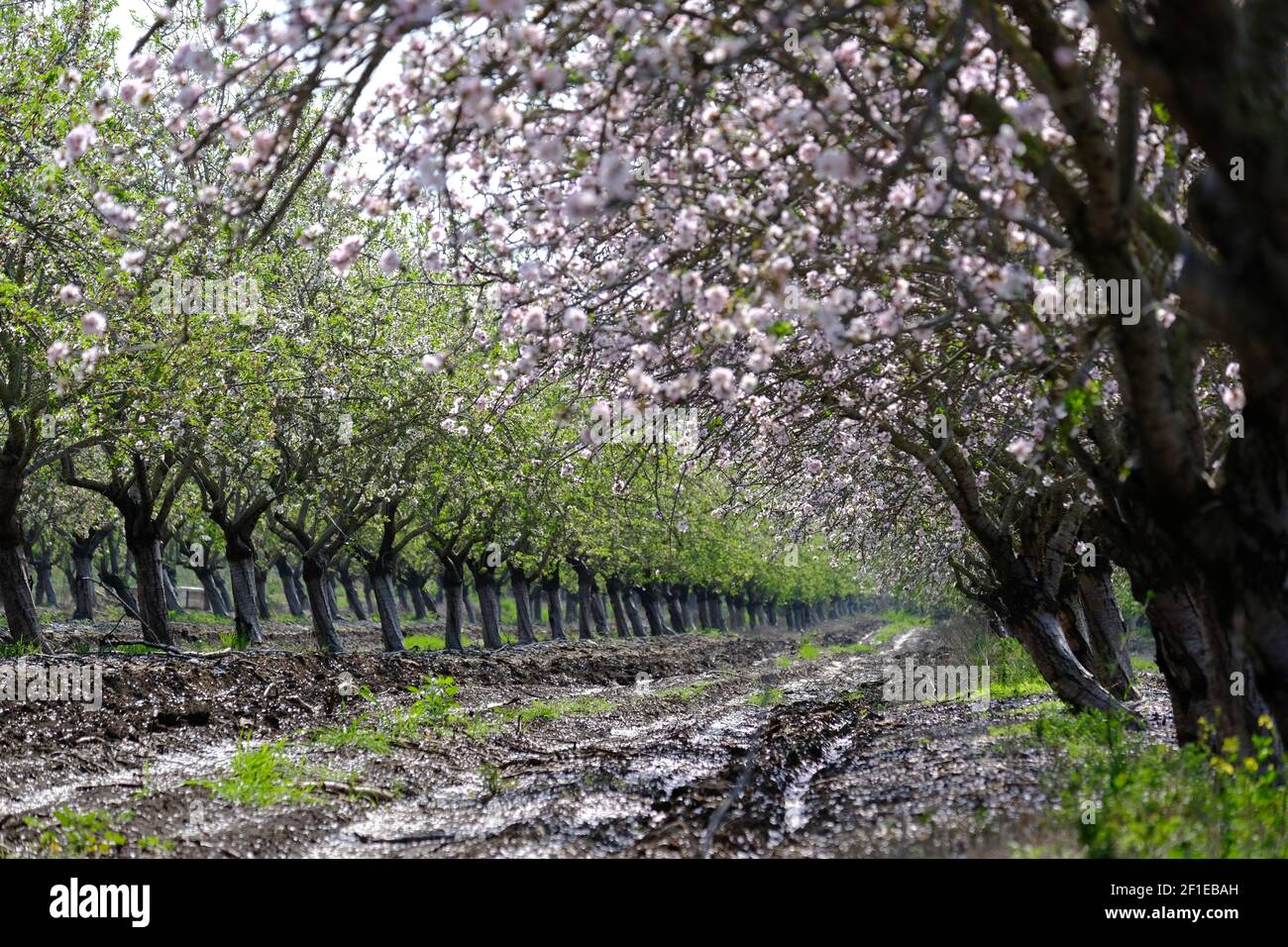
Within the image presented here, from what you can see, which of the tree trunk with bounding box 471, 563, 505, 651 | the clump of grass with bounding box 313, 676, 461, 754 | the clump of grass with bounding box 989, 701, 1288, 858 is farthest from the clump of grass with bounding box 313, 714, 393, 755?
the tree trunk with bounding box 471, 563, 505, 651

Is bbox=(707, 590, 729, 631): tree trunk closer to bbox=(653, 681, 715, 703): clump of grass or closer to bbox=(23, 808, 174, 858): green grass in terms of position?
bbox=(653, 681, 715, 703): clump of grass

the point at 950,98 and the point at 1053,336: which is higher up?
the point at 950,98

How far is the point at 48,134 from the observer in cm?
1542

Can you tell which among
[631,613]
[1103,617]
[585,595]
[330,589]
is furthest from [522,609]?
[1103,617]

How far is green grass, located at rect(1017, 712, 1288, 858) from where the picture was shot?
6.44 m

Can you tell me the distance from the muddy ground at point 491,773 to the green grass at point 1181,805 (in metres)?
0.41

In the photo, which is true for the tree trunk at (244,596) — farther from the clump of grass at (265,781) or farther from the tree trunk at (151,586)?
the clump of grass at (265,781)

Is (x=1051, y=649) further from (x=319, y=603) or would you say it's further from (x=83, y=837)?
(x=319, y=603)

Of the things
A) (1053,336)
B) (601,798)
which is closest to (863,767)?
(601,798)

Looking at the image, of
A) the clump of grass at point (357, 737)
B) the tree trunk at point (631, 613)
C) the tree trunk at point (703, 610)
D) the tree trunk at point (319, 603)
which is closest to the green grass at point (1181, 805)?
the clump of grass at point (357, 737)

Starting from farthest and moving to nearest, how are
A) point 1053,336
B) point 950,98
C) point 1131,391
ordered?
point 1053,336, point 950,98, point 1131,391

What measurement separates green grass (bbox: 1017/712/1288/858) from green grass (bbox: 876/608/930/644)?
65.5m
